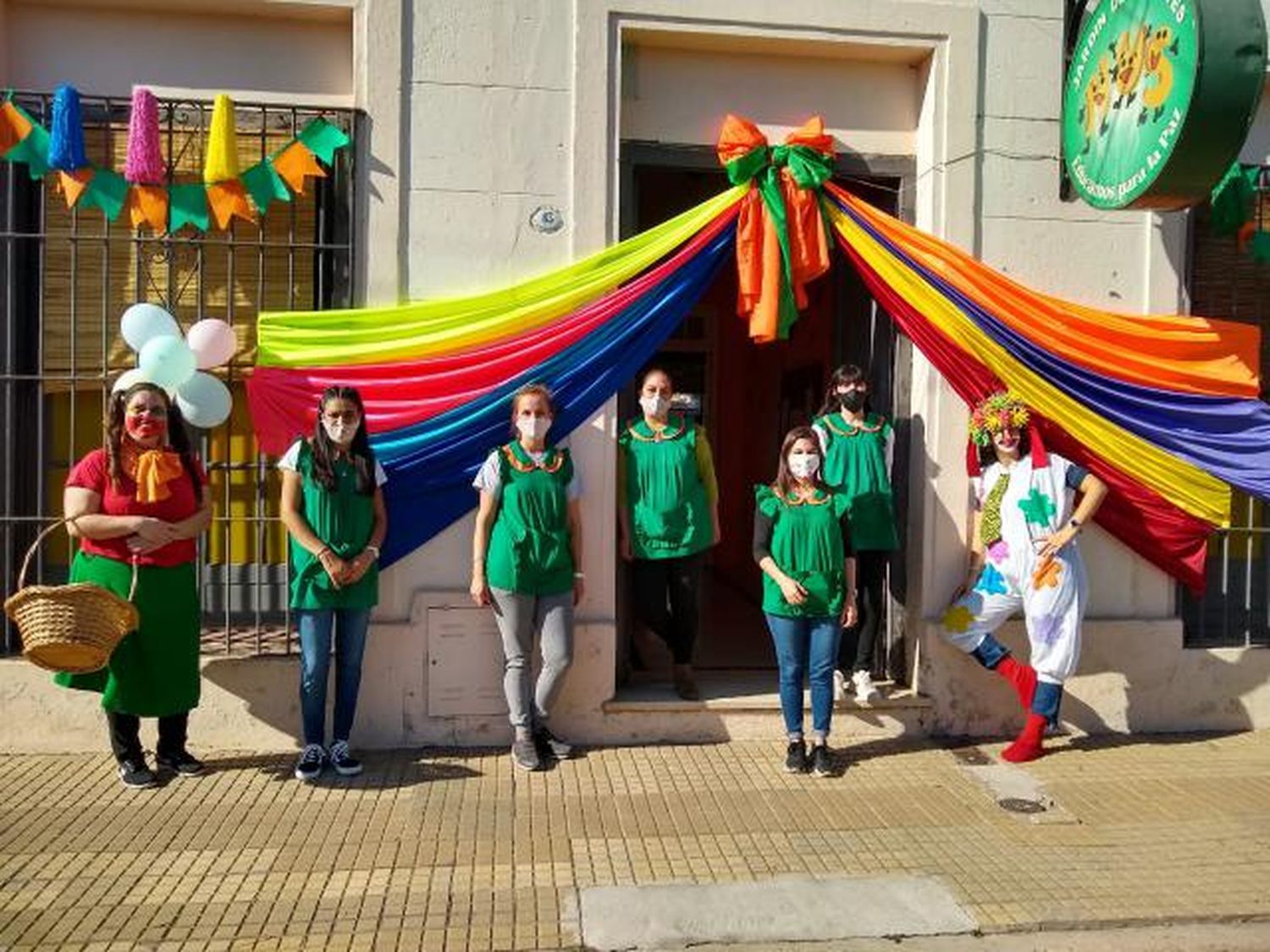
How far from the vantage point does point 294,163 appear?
5453 mm

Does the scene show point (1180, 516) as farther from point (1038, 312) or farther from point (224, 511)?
point (224, 511)

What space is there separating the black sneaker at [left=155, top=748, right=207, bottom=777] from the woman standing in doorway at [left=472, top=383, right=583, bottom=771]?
4.96 feet

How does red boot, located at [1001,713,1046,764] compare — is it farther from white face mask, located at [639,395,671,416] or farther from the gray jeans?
white face mask, located at [639,395,671,416]

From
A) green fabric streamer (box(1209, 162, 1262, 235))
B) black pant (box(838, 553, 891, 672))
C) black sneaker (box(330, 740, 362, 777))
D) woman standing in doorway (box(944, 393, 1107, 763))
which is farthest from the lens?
green fabric streamer (box(1209, 162, 1262, 235))

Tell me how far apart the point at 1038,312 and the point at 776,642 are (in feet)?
7.58

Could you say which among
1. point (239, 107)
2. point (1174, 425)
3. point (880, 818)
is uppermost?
point (239, 107)

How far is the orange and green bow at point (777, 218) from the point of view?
18.7ft

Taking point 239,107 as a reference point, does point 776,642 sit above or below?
below

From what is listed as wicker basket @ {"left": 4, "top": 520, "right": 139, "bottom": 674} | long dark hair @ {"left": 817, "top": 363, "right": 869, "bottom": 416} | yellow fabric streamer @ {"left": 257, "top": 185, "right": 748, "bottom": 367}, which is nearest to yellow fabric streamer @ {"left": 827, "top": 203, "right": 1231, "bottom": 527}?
long dark hair @ {"left": 817, "top": 363, "right": 869, "bottom": 416}

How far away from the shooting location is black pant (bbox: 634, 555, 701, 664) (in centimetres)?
589

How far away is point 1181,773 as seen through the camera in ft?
17.7

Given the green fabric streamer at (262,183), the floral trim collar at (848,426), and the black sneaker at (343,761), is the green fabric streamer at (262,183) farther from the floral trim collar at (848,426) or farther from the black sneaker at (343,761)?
the floral trim collar at (848,426)

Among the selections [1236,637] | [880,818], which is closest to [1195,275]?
[1236,637]

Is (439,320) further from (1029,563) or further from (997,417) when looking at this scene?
(1029,563)
